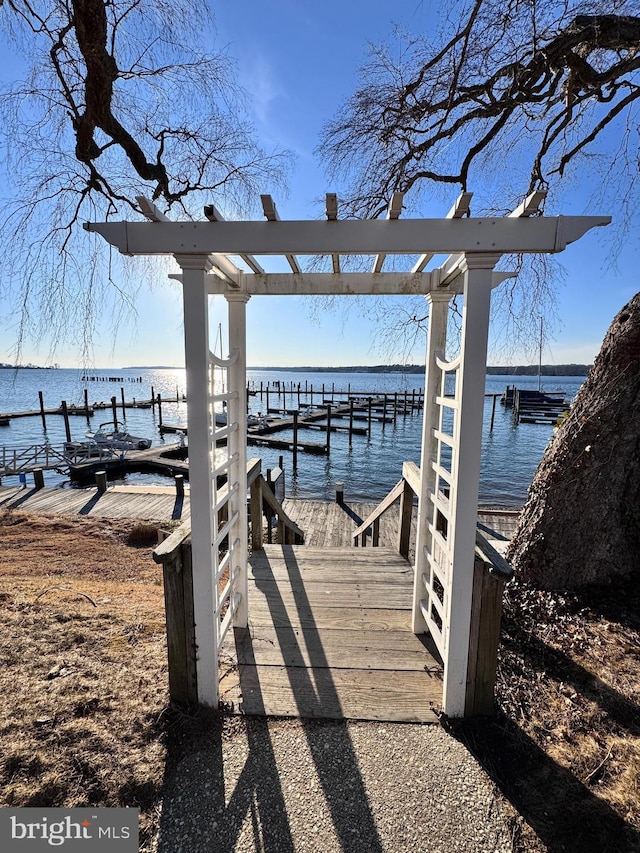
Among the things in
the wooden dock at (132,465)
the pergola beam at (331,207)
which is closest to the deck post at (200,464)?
the pergola beam at (331,207)

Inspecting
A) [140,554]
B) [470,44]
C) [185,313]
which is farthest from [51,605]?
[470,44]

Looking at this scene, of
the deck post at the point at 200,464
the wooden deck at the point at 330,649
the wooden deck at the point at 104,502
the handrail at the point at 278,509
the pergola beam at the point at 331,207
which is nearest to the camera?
the pergola beam at the point at 331,207

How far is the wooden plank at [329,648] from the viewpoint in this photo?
2312mm

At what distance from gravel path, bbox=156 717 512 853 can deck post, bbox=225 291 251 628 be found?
2.53 ft

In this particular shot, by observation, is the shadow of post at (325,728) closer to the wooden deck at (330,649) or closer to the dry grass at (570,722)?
the wooden deck at (330,649)

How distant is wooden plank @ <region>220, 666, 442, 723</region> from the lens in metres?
1.98

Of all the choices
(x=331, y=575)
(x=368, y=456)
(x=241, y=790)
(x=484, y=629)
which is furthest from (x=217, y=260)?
(x=368, y=456)

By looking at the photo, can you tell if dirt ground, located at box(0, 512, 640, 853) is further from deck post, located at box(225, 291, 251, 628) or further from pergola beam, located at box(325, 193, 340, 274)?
pergola beam, located at box(325, 193, 340, 274)

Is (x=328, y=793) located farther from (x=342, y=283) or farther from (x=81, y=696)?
(x=342, y=283)

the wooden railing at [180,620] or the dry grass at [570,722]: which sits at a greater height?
the wooden railing at [180,620]

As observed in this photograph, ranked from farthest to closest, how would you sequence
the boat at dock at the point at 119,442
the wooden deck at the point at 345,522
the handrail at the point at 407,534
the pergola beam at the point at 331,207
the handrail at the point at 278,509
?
the boat at dock at the point at 119,442 < the wooden deck at the point at 345,522 < the handrail at the point at 278,509 < the handrail at the point at 407,534 < the pergola beam at the point at 331,207

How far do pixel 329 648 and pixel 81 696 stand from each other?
52.4 inches

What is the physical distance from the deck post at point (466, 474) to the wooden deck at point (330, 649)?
0.29m

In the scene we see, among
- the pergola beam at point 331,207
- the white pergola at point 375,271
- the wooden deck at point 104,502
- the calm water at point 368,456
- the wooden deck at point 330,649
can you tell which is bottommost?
the calm water at point 368,456
